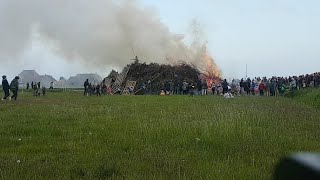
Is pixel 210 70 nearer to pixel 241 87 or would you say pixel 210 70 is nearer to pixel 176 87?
pixel 176 87

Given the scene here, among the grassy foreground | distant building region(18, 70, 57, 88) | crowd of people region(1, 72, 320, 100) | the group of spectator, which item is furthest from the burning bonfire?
distant building region(18, 70, 57, 88)

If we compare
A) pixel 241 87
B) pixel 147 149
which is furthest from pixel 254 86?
pixel 147 149

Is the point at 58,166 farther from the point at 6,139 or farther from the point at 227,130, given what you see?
the point at 227,130

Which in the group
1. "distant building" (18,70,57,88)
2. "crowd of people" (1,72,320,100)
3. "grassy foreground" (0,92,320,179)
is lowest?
"grassy foreground" (0,92,320,179)

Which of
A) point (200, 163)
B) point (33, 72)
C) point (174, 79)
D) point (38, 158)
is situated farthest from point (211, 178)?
point (33, 72)

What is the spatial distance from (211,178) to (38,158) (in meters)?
3.11

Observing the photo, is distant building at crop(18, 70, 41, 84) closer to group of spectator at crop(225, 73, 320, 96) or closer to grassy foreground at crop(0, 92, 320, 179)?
group of spectator at crop(225, 73, 320, 96)

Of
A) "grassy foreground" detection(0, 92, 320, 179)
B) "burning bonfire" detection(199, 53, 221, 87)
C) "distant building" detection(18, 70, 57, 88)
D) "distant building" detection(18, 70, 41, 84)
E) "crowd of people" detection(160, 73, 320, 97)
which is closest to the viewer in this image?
"grassy foreground" detection(0, 92, 320, 179)

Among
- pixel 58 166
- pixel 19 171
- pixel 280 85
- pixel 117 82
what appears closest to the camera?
pixel 19 171

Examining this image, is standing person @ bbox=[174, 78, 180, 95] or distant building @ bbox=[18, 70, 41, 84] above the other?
distant building @ bbox=[18, 70, 41, 84]

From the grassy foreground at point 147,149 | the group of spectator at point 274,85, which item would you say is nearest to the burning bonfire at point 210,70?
the group of spectator at point 274,85

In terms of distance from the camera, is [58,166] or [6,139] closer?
[58,166]

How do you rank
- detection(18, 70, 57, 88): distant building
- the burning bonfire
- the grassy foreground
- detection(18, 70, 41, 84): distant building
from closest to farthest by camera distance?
the grassy foreground
the burning bonfire
detection(18, 70, 41, 84): distant building
detection(18, 70, 57, 88): distant building

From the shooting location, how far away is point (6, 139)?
9.24 m
